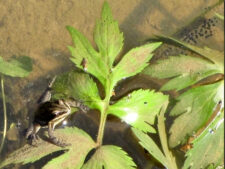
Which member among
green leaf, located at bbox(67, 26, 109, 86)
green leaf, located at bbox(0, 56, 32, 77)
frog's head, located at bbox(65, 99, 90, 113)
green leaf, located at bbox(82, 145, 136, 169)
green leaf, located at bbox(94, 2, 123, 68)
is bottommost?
green leaf, located at bbox(82, 145, 136, 169)

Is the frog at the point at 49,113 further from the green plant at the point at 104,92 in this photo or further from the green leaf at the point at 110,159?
the green leaf at the point at 110,159

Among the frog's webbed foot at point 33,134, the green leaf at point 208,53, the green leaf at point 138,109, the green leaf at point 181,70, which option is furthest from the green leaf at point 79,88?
the green leaf at point 208,53

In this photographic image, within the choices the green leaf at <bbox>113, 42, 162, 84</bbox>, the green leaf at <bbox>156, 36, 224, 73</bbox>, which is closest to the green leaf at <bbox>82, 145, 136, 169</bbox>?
the green leaf at <bbox>113, 42, 162, 84</bbox>

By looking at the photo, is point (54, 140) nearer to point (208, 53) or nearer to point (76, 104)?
point (76, 104)

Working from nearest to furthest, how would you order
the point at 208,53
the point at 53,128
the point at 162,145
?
1. the point at 53,128
2. the point at 162,145
3. the point at 208,53

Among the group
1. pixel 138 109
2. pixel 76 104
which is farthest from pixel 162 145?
pixel 76 104

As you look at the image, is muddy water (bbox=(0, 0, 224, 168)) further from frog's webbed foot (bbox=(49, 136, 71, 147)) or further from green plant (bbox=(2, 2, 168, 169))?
frog's webbed foot (bbox=(49, 136, 71, 147))
